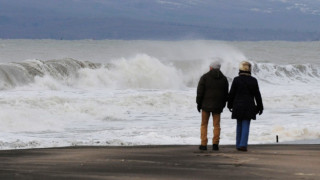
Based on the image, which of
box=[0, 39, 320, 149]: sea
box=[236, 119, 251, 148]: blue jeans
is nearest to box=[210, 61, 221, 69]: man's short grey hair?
box=[0, 39, 320, 149]: sea

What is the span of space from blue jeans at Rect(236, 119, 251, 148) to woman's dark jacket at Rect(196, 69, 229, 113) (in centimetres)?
43

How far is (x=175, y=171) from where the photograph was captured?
32.9 ft

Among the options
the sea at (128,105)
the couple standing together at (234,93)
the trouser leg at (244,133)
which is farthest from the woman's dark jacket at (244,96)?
the sea at (128,105)

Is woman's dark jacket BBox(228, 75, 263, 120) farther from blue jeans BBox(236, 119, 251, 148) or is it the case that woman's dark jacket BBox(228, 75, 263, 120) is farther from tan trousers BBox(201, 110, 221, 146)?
tan trousers BBox(201, 110, 221, 146)

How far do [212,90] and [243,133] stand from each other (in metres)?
0.82

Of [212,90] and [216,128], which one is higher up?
[212,90]

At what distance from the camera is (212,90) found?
41.8 feet

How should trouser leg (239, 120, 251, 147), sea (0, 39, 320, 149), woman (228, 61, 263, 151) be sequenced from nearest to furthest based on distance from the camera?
1. woman (228, 61, 263, 151)
2. trouser leg (239, 120, 251, 147)
3. sea (0, 39, 320, 149)

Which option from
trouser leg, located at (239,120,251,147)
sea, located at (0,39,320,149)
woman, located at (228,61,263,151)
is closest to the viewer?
woman, located at (228,61,263,151)

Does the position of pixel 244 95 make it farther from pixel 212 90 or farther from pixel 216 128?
pixel 216 128

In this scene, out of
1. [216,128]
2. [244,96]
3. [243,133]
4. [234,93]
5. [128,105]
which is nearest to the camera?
[244,96]

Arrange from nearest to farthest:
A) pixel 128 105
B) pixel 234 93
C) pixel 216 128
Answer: pixel 234 93, pixel 216 128, pixel 128 105

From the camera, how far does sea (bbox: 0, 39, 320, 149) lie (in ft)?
61.7

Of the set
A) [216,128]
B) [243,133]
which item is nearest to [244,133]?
[243,133]
